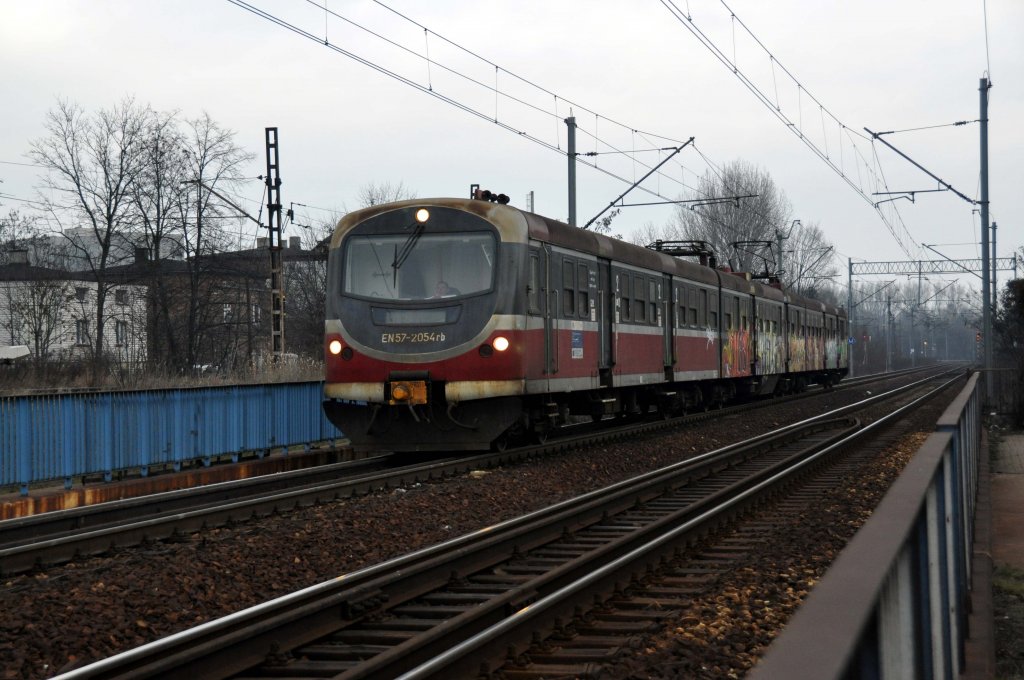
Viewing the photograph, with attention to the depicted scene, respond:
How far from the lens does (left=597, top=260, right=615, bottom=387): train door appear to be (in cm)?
1780

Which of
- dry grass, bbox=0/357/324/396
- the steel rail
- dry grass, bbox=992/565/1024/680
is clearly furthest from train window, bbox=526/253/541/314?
dry grass, bbox=992/565/1024/680

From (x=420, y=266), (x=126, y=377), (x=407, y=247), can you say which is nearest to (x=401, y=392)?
(x=420, y=266)

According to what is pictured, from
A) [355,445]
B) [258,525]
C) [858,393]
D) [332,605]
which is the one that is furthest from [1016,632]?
[858,393]

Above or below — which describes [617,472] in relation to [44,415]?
below

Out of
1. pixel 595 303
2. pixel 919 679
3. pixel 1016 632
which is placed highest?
pixel 595 303

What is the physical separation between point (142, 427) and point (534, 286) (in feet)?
17.5

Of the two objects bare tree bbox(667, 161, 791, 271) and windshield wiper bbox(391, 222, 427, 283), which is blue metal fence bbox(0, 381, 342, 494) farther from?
bare tree bbox(667, 161, 791, 271)

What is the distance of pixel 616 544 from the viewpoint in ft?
28.8

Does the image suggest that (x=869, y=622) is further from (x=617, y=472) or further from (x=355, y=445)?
(x=355, y=445)

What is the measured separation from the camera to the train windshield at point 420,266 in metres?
14.9

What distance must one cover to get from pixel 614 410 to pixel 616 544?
10.5 m

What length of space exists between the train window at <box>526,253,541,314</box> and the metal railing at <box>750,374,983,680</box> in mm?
9611

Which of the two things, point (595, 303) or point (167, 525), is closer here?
point (167, 525)

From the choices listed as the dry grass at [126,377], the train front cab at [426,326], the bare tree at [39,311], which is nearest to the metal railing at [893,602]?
the train front cab at [426,326]
